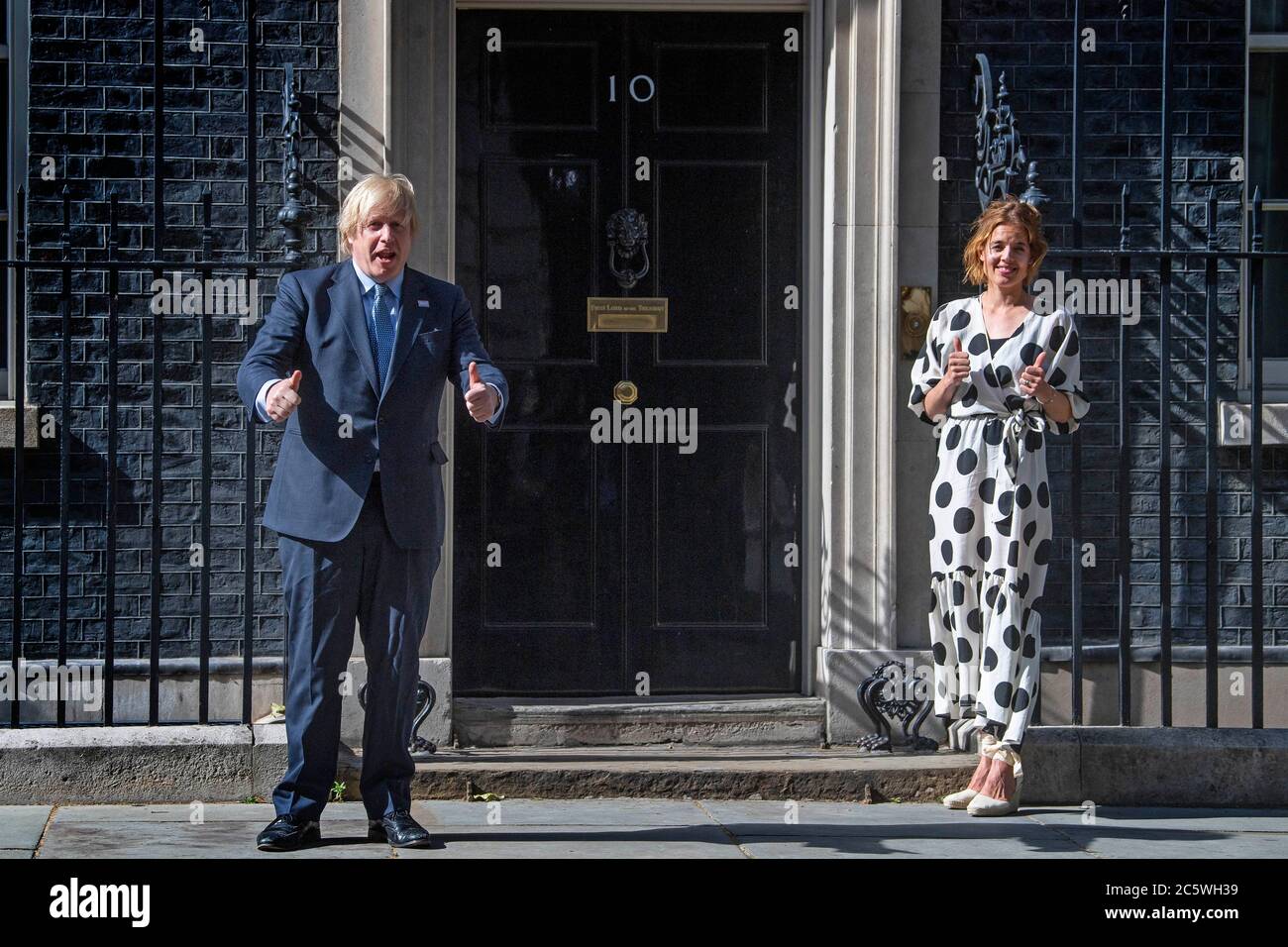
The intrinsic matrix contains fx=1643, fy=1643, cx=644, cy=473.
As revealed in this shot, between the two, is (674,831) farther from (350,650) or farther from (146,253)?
(146,253)

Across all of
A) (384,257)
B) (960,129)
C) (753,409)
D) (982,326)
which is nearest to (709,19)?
(960,129)

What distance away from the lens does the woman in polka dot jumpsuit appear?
19.4 ft

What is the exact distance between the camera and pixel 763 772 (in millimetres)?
6379

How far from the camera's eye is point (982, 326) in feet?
19.6

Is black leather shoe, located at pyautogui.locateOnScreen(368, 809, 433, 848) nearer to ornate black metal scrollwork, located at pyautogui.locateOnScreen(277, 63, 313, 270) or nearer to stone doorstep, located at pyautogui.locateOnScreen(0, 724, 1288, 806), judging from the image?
stone doorstep, located at pyautogui.locateOnScreen(0, 724, 1288, 806)

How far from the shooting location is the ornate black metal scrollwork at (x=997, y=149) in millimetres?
6410

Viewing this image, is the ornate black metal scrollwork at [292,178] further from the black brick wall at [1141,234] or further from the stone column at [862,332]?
the black brick wall at [1141,234]

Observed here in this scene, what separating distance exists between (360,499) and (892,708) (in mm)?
2830

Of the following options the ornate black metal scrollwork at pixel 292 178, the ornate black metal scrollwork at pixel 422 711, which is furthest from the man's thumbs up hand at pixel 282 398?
the ornate black metal scrollwork at pixel 422 711

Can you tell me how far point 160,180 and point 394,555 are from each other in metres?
2.02

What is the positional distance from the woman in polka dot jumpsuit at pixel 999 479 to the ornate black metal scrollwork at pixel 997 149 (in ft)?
1.47

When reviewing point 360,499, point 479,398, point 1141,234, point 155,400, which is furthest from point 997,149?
point 155,400

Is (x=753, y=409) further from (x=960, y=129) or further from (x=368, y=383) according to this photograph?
(x=368, y=383)

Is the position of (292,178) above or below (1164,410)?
above
